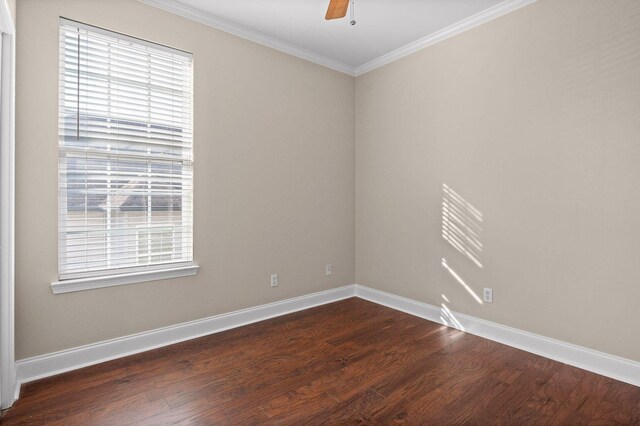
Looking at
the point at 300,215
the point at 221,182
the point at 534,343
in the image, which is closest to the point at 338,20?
the point at 221,182

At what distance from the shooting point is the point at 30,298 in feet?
7.59

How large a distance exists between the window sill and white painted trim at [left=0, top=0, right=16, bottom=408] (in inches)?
16.7

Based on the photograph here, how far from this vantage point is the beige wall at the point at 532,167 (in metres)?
2.33

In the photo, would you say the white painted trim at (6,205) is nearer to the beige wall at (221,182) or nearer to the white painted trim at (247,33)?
the beige wall at (221,182)

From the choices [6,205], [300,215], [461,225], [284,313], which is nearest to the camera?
[6,205]

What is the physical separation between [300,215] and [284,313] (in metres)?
1.06

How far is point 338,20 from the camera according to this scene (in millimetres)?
3104

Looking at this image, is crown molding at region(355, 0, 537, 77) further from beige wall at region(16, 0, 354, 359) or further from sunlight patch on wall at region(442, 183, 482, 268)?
sunlight patch on wall at region(442, 183, 482, 268)

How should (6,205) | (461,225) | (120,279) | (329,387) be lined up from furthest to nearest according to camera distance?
1. (461,225)
2. (120,279)
3. (329,387)
4. (6,205)

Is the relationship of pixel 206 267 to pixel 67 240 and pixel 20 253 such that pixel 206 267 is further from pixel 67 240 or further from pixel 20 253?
pixel 20 253

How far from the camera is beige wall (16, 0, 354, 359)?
7.59ft

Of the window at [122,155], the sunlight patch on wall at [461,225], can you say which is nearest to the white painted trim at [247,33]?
the window at [122,155]

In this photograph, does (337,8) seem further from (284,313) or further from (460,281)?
(284,313)

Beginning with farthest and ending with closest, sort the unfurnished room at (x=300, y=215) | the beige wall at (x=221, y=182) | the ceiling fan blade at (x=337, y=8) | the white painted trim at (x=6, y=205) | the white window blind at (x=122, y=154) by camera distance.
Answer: the white window blind at (x=122, y=154) → the beige wall at (x=221, y=182) → the unfurnished room at (x=300, y=215) → the ceiling fan blade at (x=337, y=8) → the white painted trim at (x=6, y=205)
